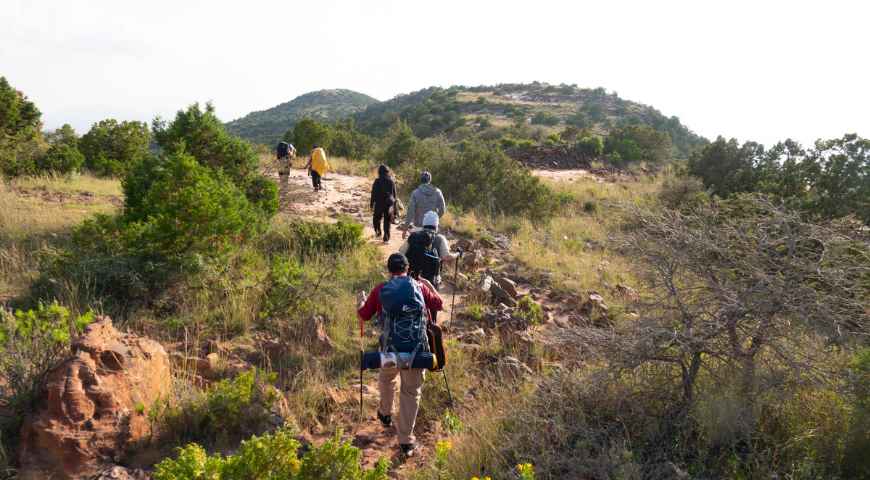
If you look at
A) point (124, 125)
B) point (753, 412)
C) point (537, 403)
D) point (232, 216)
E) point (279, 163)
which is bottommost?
point (537, 403)

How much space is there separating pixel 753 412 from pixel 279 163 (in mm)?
9486

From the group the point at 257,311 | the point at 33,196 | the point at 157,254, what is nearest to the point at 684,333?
the point at 257,311

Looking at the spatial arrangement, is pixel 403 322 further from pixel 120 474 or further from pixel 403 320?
pixel 120 474

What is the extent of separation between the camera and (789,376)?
302 cm

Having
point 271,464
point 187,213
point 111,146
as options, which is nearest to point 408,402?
point 271,464

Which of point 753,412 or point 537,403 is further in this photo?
point 537,403

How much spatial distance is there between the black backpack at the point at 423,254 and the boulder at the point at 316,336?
129 cm

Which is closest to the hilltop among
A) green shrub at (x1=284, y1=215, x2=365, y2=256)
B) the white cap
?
green shrub at (x1=284, y1=215, x2=365, y2=256)

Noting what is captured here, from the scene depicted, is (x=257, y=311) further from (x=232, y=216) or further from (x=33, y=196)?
(x=33, y=196)

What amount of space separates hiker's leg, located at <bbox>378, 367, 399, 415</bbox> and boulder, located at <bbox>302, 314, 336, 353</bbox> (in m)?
1.34

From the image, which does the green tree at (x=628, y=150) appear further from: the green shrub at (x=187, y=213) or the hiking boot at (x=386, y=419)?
the hiking boot at (x=386, y=419)

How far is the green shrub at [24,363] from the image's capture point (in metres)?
2.78

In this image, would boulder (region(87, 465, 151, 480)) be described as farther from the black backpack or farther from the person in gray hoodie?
the person in gray hoodie

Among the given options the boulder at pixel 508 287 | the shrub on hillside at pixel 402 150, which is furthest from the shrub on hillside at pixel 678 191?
the boulder at pixel 508 287
